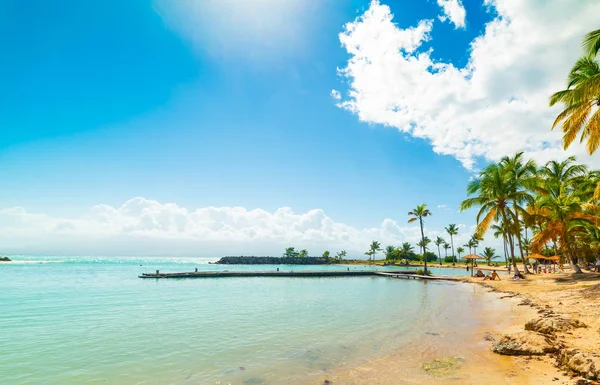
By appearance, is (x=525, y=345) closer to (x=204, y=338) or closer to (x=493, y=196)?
(x=204, y=338)

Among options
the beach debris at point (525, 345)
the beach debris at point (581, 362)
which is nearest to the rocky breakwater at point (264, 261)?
the beach debris at point (525, 345)

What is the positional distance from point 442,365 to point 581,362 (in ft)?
9.89

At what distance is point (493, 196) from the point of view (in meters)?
30.9

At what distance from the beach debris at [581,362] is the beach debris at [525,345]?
817mm

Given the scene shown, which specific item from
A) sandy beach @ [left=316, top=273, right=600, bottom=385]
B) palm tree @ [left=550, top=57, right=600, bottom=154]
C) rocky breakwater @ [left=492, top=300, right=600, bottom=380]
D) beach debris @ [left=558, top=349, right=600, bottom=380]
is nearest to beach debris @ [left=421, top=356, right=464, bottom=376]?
Answer: sandy beach @ [left=316, top=273, right=600, bottom=385]

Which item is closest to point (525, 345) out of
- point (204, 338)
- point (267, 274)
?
point (204, 338)

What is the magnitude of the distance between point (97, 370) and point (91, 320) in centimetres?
863

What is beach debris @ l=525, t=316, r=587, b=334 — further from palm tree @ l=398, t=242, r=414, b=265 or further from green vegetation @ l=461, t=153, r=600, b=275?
palm tree @ l=398, t=242, r=414, b=265

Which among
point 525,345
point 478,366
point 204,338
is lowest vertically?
point 204,338

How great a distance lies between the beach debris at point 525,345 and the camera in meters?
8.02

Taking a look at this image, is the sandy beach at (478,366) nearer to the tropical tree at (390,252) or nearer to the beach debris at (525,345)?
the beach debris at (525,345)

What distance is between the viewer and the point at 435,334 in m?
11.7

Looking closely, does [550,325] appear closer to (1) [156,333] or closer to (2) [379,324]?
(2) [379,324]

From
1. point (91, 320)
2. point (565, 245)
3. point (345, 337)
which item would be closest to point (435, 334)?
point (345, 337)
